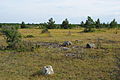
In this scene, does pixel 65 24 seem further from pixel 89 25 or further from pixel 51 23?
pixel 89 25

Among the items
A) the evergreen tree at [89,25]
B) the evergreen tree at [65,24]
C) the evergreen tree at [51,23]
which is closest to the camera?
the evergreen tree at [89,25]

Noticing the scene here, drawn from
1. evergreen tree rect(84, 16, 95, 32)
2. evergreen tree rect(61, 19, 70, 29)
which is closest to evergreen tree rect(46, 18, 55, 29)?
evergreen tree rect(61, 19, 70, 29)

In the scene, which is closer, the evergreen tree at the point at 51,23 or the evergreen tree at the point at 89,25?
the evergreen tree at the point at 89,25

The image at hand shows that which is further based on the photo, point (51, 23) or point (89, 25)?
point (51, 23)

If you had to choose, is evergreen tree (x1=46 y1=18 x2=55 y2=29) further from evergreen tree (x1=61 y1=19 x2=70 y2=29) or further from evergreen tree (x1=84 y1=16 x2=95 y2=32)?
evergreen tree (x1=84 y1=16 x2=95 y2=32)

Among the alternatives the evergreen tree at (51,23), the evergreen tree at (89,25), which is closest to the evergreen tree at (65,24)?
the evergreen tree at (51,23)

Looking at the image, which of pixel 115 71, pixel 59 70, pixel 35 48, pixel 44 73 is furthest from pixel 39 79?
pixel 35 48

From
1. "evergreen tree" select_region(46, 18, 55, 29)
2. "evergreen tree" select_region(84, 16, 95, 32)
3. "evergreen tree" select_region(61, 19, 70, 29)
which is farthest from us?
"evergreen tree" select_region(61, 19, 70, 29)

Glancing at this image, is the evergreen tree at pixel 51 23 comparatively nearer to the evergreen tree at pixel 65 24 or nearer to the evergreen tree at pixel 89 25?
the evergreen tree at pixel 65 24

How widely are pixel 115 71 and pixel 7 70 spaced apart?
5563 millimetres

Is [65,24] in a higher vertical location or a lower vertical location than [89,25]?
lower

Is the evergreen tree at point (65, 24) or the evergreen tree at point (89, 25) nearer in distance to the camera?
the evergreen tree at point (89, 25)

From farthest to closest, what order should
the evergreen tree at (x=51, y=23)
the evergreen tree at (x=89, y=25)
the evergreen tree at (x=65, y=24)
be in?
the evergreen tree at (x=65, y=24) < the evergreen tree at (x=51, y=23) < the evergreen tree at (x=89, y=25)

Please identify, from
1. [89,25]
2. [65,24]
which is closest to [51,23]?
[65,24]
